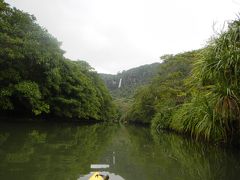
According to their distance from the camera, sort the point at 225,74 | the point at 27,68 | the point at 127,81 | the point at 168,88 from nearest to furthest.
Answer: the point at 225,74 < the point at 27,68 < the point at 168,88 < the point at 127,81

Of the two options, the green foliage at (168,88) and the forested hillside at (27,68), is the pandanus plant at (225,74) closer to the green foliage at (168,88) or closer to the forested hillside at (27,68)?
the green foliage at (168,88)

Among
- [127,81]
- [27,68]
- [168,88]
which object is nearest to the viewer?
[27,68]

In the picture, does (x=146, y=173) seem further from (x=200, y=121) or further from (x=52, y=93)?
(x=52, y=93)

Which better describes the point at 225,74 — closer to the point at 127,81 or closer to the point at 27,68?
the point at 27,68

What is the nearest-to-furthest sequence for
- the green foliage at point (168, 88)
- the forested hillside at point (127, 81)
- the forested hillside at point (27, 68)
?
the forested hillside at point (27, 68), the green foliage at point (168, 88), the forested hillside at point (127, 81)

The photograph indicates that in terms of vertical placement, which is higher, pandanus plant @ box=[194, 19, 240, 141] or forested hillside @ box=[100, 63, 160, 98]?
forested hillside @ box=[100, 63, 160, 98]

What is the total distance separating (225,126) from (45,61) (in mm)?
13487

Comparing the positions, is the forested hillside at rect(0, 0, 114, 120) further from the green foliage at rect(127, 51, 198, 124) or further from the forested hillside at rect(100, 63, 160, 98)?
the forested hillside at rect(100, 63, 160, 98)

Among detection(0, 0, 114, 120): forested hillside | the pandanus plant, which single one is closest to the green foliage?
detection(0, 0, 114, 120): forested hillside

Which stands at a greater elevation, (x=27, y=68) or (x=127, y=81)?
(x=127, y=81)

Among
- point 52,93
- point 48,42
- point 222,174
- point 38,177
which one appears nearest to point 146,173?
point 222,174

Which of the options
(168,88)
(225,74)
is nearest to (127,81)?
(168,88)

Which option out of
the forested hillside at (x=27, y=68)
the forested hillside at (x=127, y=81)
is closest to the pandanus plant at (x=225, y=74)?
the forested hillside at (x=27, y=68)

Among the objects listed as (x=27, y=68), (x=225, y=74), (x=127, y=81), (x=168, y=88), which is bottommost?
(x=225, y=74)
